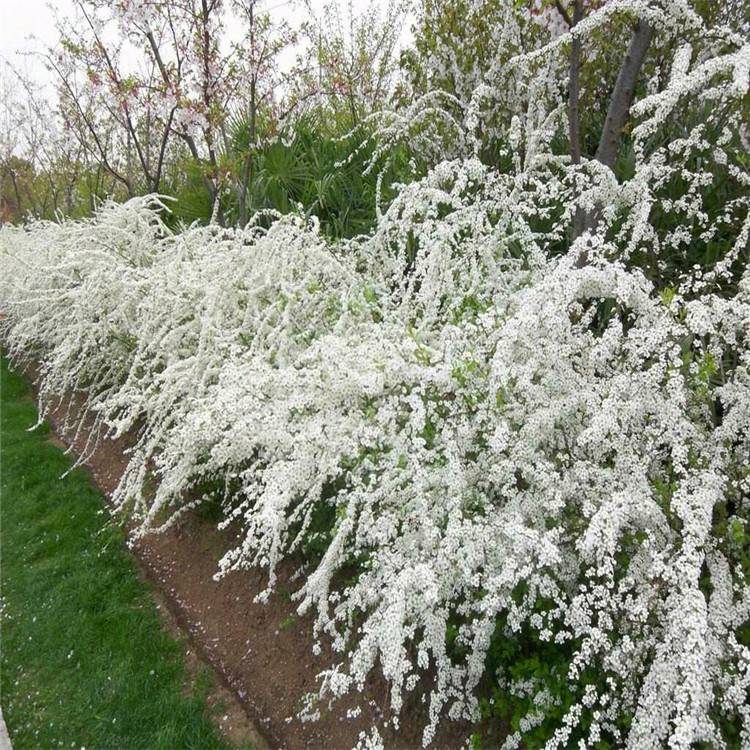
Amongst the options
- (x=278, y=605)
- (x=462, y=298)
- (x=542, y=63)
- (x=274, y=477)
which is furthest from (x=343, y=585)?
(x=542, y=63)

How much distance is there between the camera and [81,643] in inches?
132

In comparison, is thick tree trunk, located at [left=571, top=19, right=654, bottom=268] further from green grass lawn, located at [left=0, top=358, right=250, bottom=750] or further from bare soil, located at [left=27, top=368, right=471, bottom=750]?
green grass lawn, located at [left=0, top=358, right=250, bottom=750]

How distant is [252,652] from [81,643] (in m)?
1.03

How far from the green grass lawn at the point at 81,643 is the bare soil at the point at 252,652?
4.3 inches

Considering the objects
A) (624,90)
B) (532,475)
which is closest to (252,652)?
(532,475)

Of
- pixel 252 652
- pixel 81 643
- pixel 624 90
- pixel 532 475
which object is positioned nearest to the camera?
pixel 532 475

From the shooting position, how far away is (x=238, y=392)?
2.85m

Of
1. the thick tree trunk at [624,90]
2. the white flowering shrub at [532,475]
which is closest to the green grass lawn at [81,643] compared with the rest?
the white flowering shrub at [532,475]

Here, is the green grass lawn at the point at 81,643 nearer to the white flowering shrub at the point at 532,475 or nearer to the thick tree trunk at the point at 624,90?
the white flowering shrub at the point at 532,475

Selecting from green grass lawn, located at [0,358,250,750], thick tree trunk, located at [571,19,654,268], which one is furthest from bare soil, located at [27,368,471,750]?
thick tree trunk, located at [571,19,654,268]

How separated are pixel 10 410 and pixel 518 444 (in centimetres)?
634

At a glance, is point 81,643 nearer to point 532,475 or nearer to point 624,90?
point 532,475

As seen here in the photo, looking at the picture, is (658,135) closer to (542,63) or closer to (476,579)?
(542,63)

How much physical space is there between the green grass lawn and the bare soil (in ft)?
0.36
